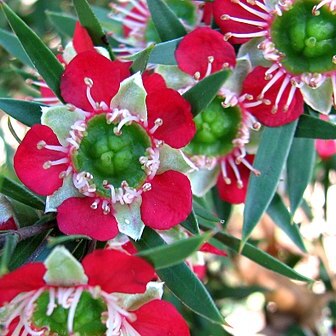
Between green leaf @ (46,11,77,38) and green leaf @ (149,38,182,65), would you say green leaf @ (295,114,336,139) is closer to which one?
green leaf @ (149,38,182,65)

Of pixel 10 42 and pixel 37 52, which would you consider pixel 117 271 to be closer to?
pixel 37 52

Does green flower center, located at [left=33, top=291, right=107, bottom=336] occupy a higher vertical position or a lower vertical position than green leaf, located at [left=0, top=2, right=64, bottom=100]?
lower

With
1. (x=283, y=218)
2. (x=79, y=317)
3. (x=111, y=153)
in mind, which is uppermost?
(x=111, y=153)

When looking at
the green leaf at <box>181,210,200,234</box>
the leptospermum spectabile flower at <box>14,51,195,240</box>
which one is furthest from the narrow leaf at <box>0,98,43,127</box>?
the green leaf at <box>181,210,200,234</box>

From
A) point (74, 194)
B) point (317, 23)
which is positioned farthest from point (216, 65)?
point (74, 194)

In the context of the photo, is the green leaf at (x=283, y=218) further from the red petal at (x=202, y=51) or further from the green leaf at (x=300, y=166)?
the red petal at (x=202, y=51)

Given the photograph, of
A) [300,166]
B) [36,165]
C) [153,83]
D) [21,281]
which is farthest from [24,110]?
[300,166]

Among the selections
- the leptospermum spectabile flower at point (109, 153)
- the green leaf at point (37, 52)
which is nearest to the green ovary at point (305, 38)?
the leptospermum spectabile flower at point (109, 153)
